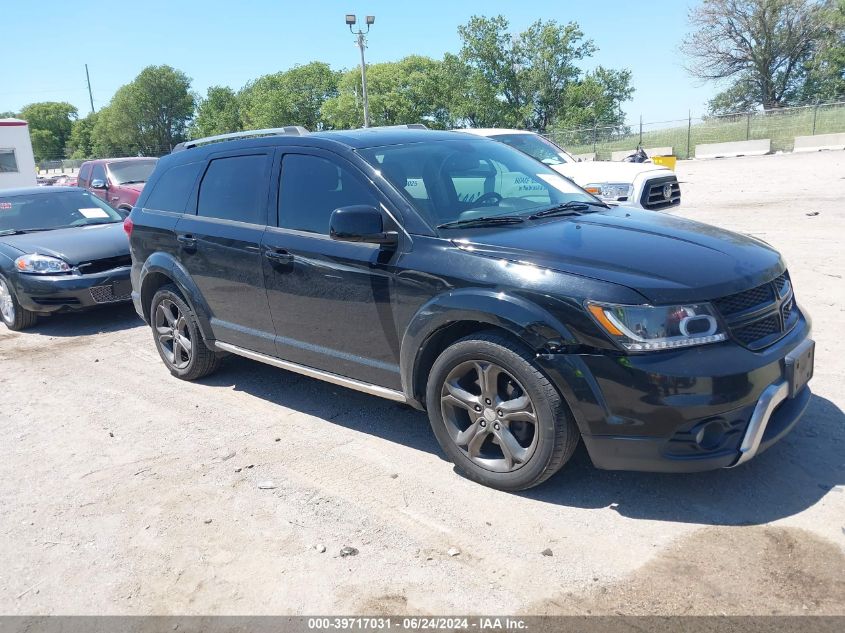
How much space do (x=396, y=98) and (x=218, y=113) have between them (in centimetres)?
3457

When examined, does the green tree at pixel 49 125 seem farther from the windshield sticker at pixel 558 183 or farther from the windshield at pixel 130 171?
the windshield sticker at pixel 558 183

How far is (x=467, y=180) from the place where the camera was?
460 centimetres

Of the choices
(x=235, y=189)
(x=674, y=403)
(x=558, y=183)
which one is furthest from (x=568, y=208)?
(x=235, y=189)

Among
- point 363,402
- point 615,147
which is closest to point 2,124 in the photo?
point 363,402

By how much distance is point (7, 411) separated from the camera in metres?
5.65

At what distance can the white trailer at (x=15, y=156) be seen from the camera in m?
24.9

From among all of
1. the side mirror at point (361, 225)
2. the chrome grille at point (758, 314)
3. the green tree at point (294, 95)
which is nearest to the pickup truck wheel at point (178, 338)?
the side mirror at point (361, 225)

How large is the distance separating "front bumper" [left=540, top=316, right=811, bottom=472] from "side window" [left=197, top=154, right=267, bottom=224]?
2.59m

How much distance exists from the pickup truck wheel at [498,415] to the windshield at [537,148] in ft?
25.1

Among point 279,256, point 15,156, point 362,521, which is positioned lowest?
point 362,521

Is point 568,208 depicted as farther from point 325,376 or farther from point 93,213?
point 93,213

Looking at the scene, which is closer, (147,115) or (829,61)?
(829,61)

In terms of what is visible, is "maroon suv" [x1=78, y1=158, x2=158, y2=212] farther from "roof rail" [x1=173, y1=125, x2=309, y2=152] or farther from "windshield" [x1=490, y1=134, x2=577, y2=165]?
"roof rail" [x1=173, y1=125, x2=309, y2=152]

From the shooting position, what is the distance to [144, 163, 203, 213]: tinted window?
5.71 metres
